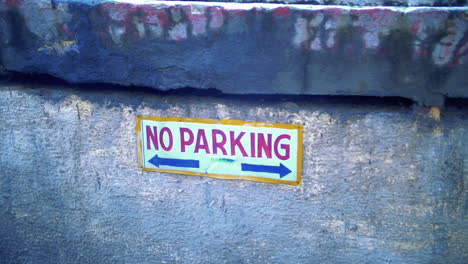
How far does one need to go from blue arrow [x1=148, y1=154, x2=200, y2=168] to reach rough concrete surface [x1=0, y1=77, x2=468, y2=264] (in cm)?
6

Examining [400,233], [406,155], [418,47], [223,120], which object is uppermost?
[418,47]

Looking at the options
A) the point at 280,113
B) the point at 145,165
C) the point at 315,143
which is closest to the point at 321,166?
the point at 315,143

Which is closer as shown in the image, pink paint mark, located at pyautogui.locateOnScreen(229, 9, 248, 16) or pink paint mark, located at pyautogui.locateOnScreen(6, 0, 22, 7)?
pink paint mark, located at pyautogui.locateOnScreen(229, 9, 248, 16)

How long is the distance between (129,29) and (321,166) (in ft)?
3.12

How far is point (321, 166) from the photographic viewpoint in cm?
173

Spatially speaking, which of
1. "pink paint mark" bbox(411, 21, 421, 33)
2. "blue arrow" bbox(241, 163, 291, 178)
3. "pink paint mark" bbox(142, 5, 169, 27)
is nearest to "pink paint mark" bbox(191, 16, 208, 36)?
"pink paint mark" bbox(142, 5, 169, 27)

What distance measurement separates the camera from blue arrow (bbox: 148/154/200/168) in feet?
6.00

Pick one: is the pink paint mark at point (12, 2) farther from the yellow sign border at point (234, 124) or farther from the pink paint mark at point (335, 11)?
the pink paint mark at point (335, 11)

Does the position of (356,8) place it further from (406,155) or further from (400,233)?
(400,233)

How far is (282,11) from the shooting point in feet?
5.14

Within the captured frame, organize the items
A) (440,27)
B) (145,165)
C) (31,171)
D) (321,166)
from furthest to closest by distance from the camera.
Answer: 1. (31,171)
2. (145,165)
3. (321,166)
4. (440,27)

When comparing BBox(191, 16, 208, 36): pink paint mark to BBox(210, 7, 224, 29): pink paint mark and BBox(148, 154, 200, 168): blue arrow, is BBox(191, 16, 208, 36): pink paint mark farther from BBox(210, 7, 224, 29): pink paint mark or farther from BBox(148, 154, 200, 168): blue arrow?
BBox(148, 154, 200, 168): blue arrow

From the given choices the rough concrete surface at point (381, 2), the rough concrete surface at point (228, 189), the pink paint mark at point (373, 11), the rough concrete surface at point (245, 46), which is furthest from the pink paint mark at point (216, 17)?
the pink paint mark at point (373, 11)

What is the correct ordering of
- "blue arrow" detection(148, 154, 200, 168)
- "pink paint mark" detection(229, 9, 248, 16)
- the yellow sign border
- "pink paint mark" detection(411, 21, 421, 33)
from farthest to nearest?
1. "blue arrow" detection(148, 154, 200, 168)
2. the yellow sign border
3. "pink paint mark" detection(229, 9, 248, 16)
4. "pink paint mark" detection(411, 21, 421, 33)
